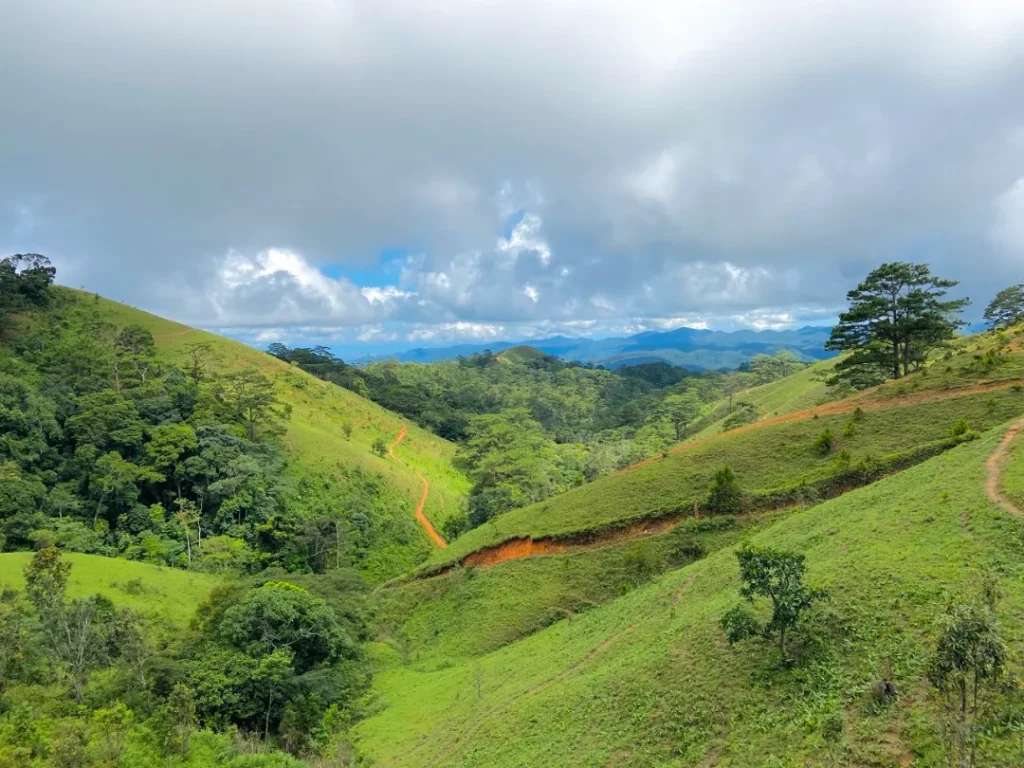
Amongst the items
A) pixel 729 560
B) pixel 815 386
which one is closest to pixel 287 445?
pixel 729 560

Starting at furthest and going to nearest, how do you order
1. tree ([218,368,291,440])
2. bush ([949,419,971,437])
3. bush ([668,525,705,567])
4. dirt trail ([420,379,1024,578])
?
tree ([218,368,291,440])
dirt trail ([420,379,1024,578])
bush ([668,525,705,567])
bush ([949,419,971,437])

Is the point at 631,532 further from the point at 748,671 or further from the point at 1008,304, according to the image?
the point at 1008,304

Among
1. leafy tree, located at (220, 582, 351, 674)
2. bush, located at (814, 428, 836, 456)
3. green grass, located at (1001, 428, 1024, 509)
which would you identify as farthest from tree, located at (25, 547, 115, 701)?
bush, located at (814, 428, 836, 456)

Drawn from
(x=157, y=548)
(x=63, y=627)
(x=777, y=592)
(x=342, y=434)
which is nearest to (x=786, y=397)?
(x=342, y=434)

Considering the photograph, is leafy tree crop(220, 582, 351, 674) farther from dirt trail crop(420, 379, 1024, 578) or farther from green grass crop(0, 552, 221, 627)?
dirt trail crop(420, 379, 1024, 578)

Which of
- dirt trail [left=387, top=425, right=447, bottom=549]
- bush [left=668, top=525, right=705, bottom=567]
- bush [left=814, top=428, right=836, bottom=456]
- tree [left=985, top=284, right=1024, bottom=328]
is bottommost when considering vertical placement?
dirt trail [left=387, top=425, right=447, bottom=549]

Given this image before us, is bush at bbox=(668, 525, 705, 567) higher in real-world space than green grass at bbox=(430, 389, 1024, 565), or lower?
lower

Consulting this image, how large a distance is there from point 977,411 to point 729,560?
18.5 m

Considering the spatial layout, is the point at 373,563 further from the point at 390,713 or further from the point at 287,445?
the point at 390,713

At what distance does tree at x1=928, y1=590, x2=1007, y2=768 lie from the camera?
330 inches

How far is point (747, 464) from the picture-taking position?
3406 centimetres

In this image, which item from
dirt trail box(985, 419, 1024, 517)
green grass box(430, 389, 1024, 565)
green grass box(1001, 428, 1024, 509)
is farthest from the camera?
green grass box(430, 389, 1024, 565)

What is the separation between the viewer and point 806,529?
23.3 meters

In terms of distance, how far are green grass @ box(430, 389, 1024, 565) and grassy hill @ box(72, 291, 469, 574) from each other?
21185 millimetres
